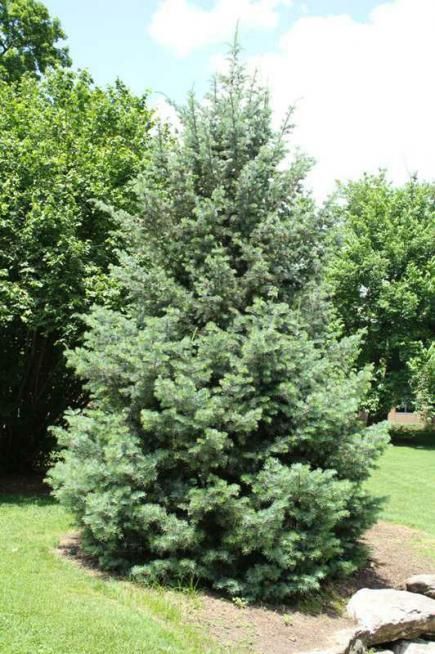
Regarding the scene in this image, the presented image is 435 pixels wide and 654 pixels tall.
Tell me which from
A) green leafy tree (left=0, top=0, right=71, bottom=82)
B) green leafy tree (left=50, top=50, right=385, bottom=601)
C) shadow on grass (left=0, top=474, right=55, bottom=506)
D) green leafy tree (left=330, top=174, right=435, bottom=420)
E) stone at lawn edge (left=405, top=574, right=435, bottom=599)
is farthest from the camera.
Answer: green leafy tree (left=330, top=174, right=435, bottom=420)

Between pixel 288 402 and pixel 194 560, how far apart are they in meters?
1.87

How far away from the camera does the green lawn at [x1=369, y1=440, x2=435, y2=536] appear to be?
10.6 m

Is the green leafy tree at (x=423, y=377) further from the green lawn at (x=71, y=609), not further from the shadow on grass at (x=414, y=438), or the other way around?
the green lawn at (x=71, y=609)

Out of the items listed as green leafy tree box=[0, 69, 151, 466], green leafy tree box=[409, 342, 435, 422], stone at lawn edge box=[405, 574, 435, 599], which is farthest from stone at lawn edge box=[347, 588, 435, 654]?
green leafy tree box=[409, 342, 435, 422]

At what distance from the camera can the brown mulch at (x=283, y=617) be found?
17.0 ft

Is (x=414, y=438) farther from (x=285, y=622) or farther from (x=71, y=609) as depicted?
(x=71, y=609)

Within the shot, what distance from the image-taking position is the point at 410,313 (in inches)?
992

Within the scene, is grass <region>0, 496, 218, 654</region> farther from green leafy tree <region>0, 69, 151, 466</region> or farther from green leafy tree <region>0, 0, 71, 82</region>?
green leafy tree <region>0, 0, 71, 82</region>

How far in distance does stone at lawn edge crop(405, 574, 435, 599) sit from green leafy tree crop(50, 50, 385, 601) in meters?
0.65

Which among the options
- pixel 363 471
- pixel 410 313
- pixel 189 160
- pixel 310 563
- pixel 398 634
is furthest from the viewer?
pixel 410 313

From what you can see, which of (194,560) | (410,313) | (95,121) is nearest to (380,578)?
(194,560)

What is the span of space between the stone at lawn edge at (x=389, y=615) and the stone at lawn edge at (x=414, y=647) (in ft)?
0.22

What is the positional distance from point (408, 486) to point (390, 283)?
12888mm

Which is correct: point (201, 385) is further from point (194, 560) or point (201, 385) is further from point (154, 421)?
point (194, 560)
